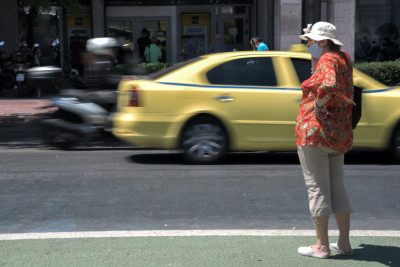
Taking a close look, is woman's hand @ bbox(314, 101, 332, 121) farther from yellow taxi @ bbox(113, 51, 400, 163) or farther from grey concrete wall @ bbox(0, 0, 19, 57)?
grey concrete wall @ bbox(0, 0, 19, 57)

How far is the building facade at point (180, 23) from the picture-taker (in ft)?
87.5

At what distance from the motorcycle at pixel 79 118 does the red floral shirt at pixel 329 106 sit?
612 cm

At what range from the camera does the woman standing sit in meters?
4.64

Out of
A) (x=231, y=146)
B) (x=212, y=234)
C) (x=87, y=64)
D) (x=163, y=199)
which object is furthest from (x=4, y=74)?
(x=212, y=234)

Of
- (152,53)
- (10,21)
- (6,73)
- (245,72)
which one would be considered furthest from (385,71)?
(10,21)

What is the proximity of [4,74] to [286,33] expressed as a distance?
899 cm

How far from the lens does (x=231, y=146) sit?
925 cm

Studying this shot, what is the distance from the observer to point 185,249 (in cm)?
527

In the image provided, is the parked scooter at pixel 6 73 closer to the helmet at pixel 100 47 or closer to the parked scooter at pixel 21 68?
the parked scooter at pixel 21 68

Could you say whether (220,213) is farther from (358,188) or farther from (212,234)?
(358,188)

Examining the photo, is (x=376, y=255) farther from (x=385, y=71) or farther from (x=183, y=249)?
(x=385, y=71)

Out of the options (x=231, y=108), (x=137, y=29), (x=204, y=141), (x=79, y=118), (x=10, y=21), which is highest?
(x=10, y=21)

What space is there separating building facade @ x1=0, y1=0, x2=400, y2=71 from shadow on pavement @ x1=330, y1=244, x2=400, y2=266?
68.9ft

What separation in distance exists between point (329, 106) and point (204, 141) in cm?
459
